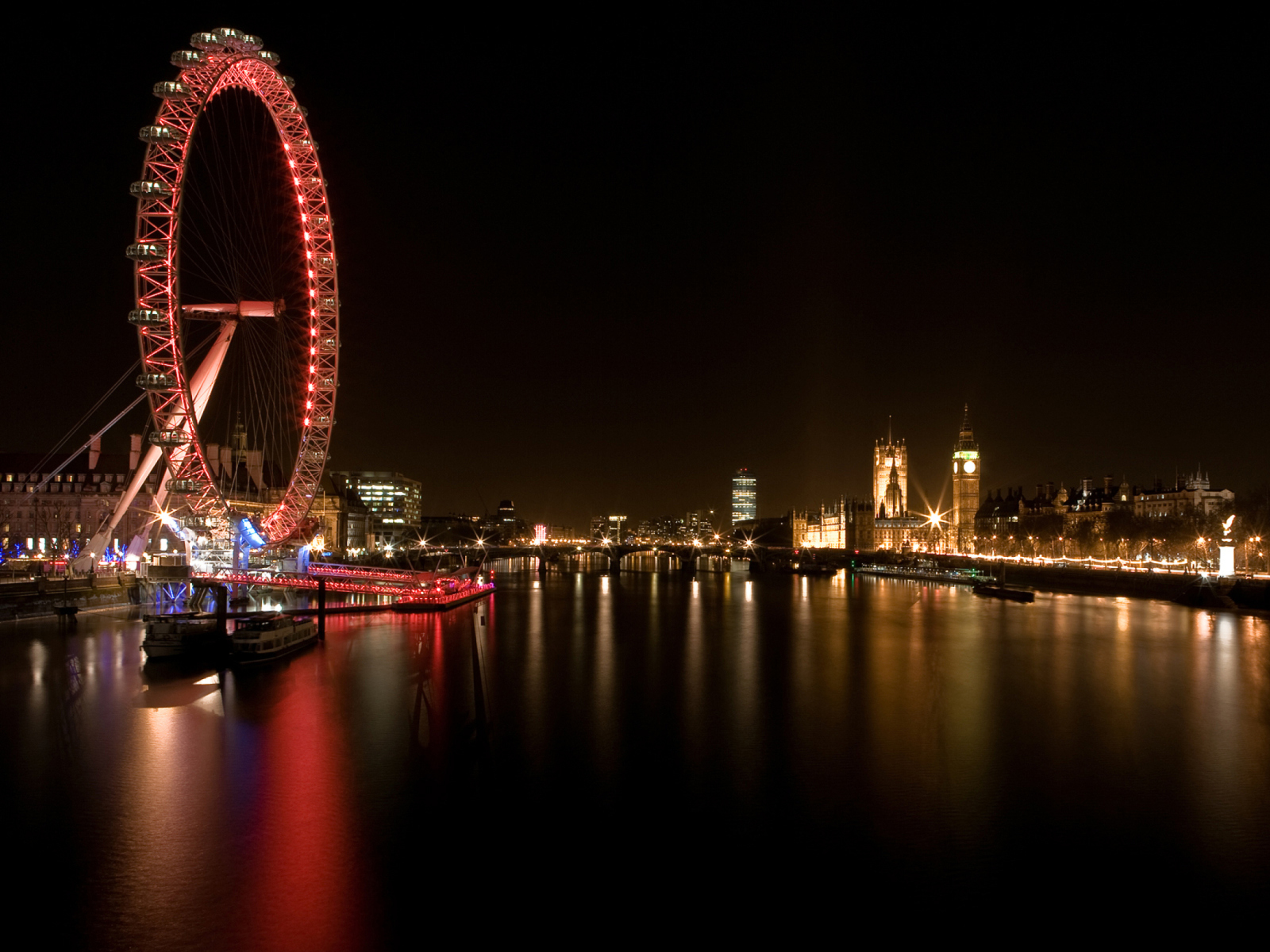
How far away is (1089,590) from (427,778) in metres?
56.6

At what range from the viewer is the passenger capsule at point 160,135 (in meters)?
30.3

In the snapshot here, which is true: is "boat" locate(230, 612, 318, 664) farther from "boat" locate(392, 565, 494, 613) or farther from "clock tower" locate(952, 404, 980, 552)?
"clock tower" locate(952, 404, 980, 552)

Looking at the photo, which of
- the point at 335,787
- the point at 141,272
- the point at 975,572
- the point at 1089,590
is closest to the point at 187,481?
the point at 141,272

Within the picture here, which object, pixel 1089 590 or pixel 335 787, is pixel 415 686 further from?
pixel 1089 590

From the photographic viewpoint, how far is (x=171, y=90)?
30219mm

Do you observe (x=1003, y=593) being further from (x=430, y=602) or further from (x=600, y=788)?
(x=600, y=788)

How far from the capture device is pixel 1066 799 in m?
16.5

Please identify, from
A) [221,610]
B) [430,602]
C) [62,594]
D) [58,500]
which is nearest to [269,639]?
[221,610]

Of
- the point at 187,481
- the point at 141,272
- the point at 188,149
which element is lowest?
the point at 187,481

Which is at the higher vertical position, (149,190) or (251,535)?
(149,190)

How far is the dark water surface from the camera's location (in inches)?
487

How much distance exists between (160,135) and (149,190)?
169 cm

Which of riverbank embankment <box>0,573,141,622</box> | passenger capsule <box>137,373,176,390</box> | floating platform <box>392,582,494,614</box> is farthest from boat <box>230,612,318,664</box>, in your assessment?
riverbank embankment <box>0,573,141,622</box>

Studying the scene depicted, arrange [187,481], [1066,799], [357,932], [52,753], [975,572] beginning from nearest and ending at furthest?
1. [357,932]
2. [1066,799]
3. [52,753]
4. [187,481]
5. [975,572]
